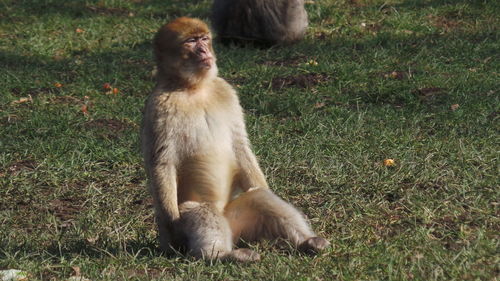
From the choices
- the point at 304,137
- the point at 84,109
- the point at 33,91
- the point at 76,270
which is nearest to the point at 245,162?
the point at 76,270

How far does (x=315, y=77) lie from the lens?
8.37 metres

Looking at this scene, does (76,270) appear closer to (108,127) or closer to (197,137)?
(197,137)

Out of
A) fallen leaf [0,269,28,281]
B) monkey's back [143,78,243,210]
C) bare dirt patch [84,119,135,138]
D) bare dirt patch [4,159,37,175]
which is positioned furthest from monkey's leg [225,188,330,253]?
bare dirt patch [84,119,135,138]

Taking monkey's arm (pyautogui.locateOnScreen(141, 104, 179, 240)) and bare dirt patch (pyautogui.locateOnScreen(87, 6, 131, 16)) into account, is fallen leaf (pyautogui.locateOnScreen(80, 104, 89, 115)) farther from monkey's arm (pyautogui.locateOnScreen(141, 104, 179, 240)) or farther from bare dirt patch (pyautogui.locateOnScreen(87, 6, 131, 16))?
bare dirt patch (pyautogui.locateOnScreen(87, 6, 131, 16))

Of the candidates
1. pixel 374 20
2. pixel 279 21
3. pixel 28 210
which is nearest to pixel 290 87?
pixel 279 21

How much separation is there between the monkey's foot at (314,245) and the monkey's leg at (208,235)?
26 cm

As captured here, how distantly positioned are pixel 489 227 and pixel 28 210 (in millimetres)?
2781

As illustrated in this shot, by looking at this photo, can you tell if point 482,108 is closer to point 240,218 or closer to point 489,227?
point 489,227

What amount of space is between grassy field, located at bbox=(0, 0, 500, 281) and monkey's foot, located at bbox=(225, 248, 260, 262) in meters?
0.06

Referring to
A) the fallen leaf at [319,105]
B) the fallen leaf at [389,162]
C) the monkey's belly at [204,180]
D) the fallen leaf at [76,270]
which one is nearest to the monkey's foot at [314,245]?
the monkey's belly at [204,180]

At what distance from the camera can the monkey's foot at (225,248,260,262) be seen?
459 cm

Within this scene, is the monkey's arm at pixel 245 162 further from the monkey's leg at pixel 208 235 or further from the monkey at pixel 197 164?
the monkey's leg at pixel 208 235

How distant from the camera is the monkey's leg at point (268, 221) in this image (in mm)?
4781

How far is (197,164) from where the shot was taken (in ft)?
16.1
